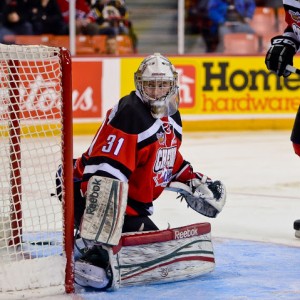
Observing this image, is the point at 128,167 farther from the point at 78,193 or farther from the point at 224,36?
the point at 224,36

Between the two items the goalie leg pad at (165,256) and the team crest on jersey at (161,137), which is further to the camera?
the team crest on jersey at (161,137)

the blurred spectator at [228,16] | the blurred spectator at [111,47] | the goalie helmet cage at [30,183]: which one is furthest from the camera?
the blurred spectator at [228,16]

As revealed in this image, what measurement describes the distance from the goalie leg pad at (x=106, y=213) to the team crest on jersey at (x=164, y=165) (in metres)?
0.35

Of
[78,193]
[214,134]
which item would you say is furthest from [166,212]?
[214,134]

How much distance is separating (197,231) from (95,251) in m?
0.45

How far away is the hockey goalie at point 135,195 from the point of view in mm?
3443

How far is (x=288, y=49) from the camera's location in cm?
453

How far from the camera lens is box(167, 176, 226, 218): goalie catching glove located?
4068 millimetres

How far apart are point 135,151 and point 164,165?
24 cm

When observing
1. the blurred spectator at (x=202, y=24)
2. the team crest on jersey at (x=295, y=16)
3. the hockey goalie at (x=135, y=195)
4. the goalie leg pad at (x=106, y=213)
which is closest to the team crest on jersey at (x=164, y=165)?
the hockey goalie at (x=135, y=195)

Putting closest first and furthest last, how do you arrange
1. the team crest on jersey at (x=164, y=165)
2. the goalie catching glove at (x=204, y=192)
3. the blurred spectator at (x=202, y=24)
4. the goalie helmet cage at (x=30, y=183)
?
the goalie helmet cage at (x=30, y=183) → the team crest on jersey at (x=164, y=165) → the goalie catching glove at (x=204, y=192) → the blurred spectator at (x=202, y=24)

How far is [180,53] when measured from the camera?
921 centimetres

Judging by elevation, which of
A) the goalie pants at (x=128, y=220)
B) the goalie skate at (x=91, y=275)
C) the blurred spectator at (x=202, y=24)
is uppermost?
the blurred spectator at (x=202, y=24)

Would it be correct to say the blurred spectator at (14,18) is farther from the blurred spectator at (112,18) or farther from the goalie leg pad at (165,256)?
the goalie leg pad at (165,256)
